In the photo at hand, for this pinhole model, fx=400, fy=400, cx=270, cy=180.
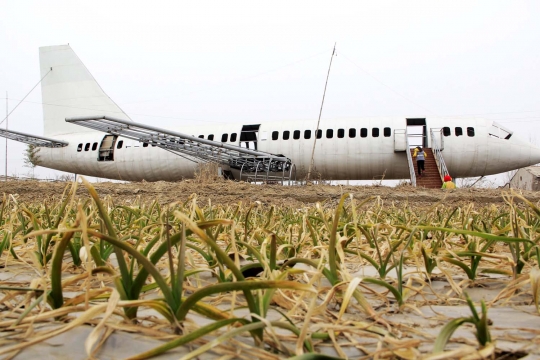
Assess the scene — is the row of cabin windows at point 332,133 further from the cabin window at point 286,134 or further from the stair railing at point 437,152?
the stair railing at point 437,152

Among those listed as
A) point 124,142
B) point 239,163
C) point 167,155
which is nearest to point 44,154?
point 124,142

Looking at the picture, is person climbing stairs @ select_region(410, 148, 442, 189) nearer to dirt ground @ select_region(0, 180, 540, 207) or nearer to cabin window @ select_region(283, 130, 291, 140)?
dirt ground @ select_region(0, 180, 540, 207)

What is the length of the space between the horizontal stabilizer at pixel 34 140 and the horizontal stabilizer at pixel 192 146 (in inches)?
208

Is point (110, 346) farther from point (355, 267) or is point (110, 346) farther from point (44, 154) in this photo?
point (44, 154)

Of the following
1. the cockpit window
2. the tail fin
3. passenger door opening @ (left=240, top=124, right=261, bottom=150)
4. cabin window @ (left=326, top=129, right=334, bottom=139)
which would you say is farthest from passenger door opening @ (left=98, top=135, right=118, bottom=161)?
the cockpit window

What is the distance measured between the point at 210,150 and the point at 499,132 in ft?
31.4

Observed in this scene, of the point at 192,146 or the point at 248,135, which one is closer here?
the point at 192,146

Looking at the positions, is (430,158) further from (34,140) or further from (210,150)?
(34,140)

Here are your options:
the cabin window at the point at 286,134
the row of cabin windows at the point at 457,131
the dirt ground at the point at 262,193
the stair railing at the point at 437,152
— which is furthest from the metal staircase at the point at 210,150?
the row of cabin windows at the point at 457,131

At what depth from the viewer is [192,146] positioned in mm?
12914

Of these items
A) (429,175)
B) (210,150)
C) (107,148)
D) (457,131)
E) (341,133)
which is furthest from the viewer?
(107,148)

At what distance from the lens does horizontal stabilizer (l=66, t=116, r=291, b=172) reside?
38.7 ft

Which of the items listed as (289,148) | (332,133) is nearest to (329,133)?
(332,133)

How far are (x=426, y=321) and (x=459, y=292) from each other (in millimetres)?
199
